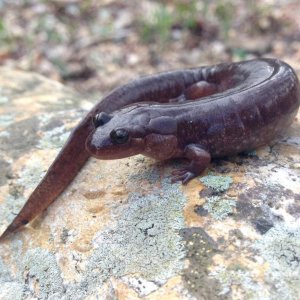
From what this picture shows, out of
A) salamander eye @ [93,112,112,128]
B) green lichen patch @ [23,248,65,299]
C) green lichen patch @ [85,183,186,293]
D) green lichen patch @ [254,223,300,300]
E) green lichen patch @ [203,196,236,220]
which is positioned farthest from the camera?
salamander eye @ [93,112,112,128]

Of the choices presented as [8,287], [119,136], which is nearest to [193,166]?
[119,136]

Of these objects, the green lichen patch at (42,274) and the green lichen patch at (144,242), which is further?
the green lichen patch at (42,274)

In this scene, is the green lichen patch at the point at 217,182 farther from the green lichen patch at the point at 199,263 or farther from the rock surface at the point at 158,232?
the green lichen patch at the point at 199,263

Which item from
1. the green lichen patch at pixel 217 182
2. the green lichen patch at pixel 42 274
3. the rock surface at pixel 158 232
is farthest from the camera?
the green lichen patch at pixel 217 182

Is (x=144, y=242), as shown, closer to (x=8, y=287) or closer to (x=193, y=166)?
(x=193, y=166)

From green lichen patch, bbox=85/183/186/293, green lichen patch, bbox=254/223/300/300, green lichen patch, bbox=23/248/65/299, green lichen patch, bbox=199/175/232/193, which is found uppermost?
green lichen patch, bbox=254/223/300/300

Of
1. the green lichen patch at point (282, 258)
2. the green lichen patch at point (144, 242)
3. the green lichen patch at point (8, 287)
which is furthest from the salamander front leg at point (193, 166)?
the green lichen patch at point (8, 287)

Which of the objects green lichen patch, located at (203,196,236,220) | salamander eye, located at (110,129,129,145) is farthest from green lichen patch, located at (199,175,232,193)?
salamander eye, located at (110,129,129,145)

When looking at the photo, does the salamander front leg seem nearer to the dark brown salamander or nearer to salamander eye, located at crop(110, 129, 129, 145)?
the dark brown salamander
